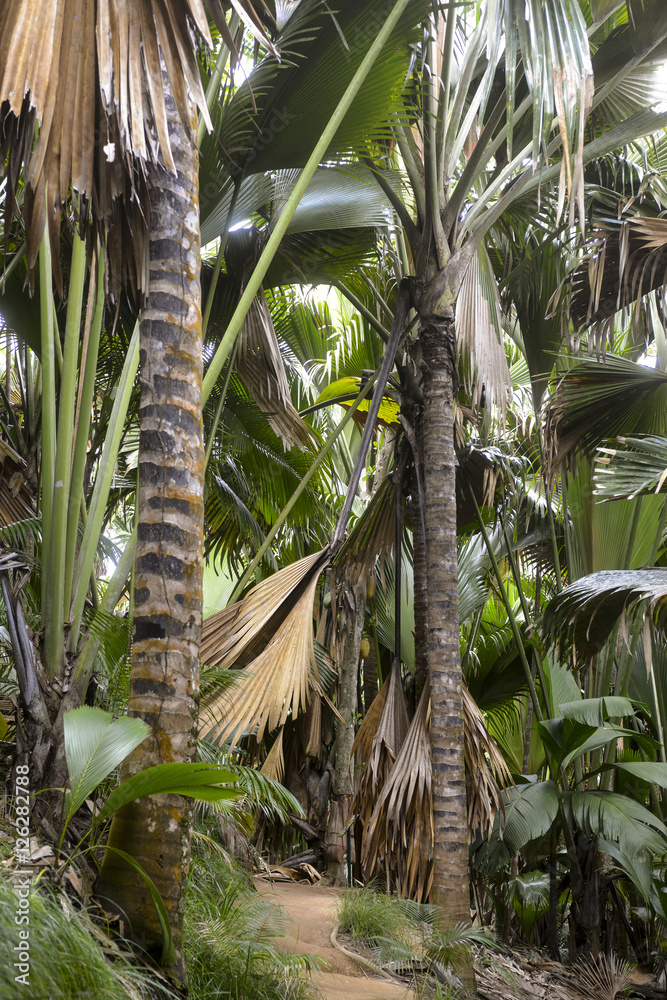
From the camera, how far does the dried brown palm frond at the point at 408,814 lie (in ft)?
12.4

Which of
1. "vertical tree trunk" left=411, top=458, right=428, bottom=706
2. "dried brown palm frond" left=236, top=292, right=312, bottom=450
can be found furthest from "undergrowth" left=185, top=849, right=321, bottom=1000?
"dried brown palm frond" left=236, top=292, right=312, bottom=450

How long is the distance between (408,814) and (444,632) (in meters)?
0.97

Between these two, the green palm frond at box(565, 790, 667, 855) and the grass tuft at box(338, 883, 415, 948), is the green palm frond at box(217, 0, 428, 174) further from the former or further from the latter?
the green palm frond at box(565, 790, 667, 855)

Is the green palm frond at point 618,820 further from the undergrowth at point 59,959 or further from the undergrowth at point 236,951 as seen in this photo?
the undergrowth at point 59,959

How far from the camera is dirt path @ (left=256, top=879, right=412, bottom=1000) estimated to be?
2.80m

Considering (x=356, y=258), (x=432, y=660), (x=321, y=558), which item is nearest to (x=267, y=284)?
(x=356, y=258)

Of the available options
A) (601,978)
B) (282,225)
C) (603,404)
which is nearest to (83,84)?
(282,225)

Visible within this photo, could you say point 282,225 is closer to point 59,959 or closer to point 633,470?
point 633,470

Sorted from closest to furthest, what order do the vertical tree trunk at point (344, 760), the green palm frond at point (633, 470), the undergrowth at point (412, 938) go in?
the undergrowth at point (412, 938)
the green palm frond at point (633, 470)
the vertical tree trunk at point (344, 760)

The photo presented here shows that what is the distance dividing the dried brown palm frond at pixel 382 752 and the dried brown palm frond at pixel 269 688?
1.28 meters

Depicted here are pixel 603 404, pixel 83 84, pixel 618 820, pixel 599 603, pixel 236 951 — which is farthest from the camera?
pixel 603 404

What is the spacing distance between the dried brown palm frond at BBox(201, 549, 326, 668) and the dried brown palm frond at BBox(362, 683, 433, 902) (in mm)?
1184

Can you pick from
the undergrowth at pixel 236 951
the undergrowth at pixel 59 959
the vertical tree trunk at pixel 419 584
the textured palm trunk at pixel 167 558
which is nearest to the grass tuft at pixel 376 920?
the undergrowth at pixel 236 951

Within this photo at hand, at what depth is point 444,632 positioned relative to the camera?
12.4ft
